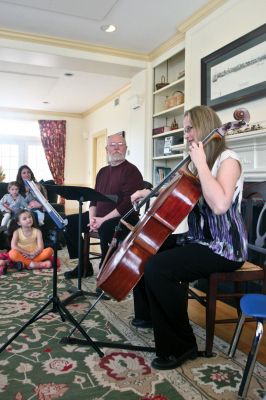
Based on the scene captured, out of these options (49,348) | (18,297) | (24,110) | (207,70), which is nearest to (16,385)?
(49,348)

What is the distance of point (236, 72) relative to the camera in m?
3.04

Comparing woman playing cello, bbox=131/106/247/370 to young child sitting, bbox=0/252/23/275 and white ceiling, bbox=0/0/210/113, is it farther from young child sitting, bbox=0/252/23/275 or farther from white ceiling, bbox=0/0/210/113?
white ceiling, bbox=0/0/210/113

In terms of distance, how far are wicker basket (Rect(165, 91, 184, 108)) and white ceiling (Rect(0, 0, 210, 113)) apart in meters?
A: 0.63

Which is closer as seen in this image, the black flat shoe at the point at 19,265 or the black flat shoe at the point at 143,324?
the black flat shoe at the point at 143,324

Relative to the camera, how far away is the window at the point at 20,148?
826cm

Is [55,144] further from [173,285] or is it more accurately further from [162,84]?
[173,285]

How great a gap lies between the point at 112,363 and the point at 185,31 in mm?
3454

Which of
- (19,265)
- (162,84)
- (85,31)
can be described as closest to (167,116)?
(162,84)

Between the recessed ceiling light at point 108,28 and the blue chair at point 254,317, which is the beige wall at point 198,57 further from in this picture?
the blue chair at point 254,317

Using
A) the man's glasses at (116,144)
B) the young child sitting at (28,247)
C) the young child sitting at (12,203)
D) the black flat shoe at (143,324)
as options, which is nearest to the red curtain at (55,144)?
the young child sitting at (12,203)

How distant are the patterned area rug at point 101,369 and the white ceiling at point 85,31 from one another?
9.45 feet

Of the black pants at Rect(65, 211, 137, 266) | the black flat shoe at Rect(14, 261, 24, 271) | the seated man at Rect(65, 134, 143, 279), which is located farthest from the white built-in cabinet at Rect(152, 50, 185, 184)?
the black flat shoe at Rect(14, 261, 24, 271)

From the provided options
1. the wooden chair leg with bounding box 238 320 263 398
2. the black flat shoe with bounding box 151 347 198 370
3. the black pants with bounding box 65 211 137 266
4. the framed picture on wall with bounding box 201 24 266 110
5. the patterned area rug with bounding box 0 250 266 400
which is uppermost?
the framed picture on wall with bounding box 201 24 266 110

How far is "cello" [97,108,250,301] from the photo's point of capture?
1469 millimetres
